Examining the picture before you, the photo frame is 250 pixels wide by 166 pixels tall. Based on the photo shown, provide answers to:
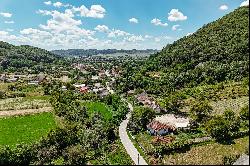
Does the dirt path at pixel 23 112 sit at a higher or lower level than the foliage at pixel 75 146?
lower

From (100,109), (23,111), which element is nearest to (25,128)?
(23,111)

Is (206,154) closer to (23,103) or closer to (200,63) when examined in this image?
(200,63)

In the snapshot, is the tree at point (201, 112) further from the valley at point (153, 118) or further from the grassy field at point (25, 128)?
the grassy field at point (25, 128)

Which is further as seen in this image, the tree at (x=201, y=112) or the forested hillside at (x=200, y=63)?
the forested hillside at (x=200, y=63)

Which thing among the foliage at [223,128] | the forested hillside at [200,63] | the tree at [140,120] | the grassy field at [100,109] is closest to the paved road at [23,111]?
the grassy field at [100,109]

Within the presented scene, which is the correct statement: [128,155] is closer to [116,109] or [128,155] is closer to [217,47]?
[116,109]
